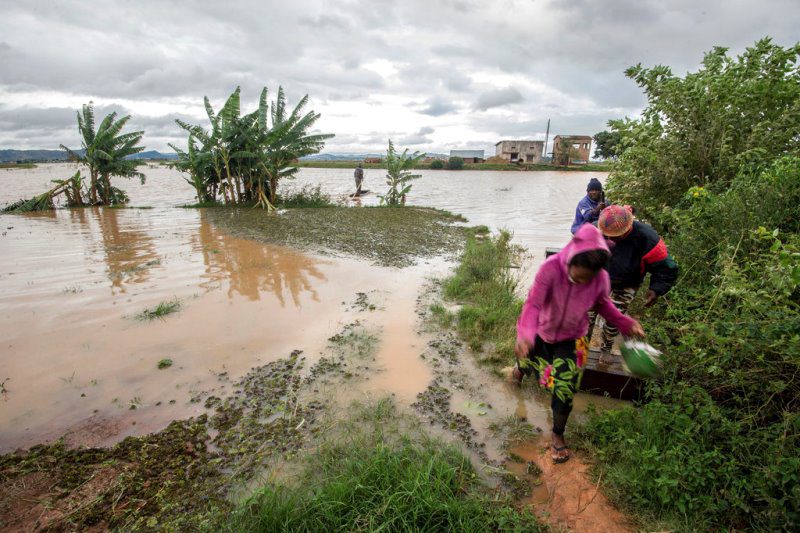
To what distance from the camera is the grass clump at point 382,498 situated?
2.15 m

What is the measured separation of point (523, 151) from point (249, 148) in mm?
62754

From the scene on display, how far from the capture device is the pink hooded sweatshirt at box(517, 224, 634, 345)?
2.60m

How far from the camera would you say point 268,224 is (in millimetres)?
12219

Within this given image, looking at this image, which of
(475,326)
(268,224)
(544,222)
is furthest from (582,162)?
(475,326)

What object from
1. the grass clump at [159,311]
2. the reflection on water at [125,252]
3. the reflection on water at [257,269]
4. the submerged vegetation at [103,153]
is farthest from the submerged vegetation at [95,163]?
the grass clump at [159,311]

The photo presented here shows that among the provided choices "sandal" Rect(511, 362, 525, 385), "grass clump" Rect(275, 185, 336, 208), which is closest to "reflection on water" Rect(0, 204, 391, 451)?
"sandal" Rect(511, 362, 525, 385)

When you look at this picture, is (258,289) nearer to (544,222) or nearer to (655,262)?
(655,262)

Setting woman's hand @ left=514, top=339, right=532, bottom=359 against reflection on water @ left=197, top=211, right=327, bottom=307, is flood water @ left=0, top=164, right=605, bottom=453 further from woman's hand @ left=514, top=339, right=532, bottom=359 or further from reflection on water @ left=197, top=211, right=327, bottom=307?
woman's hand @ left=514, top=339, right=532, bottom=359

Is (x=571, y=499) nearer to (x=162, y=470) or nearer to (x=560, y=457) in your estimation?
(x=560, y=457)

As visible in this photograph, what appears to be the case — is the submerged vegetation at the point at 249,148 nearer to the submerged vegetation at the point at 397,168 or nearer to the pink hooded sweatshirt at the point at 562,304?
the submerged vegetation at the point at 397,168

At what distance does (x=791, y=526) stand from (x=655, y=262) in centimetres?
200

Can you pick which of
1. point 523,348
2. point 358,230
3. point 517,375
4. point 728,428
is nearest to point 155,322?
point 517,375

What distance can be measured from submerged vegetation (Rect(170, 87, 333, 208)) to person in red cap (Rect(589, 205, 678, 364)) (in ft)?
41.8

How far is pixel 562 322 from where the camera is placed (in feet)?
8.76
